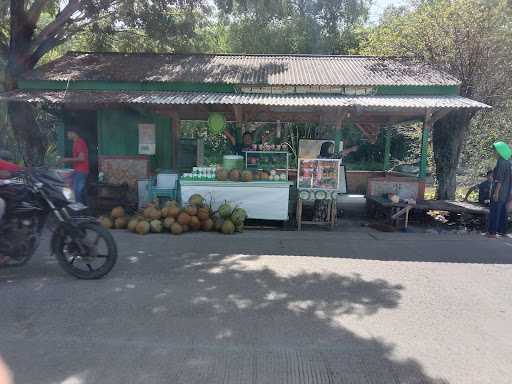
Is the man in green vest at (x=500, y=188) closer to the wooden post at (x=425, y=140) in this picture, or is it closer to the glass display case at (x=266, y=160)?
the wooden post at (x=425, y=140)

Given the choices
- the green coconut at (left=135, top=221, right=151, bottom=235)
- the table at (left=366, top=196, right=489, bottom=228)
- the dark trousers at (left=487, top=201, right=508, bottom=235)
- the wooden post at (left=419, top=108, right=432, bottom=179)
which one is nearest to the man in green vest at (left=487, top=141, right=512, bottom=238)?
the dark trousers at (left=487, top=201, right=508, bottom=235)

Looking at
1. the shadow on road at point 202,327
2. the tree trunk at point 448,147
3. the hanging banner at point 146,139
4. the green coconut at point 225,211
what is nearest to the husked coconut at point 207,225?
the green coconut at point 225,211

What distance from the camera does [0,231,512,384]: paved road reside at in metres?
3.06

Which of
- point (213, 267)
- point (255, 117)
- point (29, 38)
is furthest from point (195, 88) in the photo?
point (213, 267)

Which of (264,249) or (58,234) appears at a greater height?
(58,234)

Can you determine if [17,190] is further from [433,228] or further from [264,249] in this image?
[433,228]

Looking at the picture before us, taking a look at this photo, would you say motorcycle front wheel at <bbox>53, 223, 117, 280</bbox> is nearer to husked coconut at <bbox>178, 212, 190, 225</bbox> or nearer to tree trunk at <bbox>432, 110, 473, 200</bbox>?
husked coconut at <bbox>178, 212, 190, 225</bbox>

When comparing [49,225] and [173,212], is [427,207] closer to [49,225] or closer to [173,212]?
[173,212]

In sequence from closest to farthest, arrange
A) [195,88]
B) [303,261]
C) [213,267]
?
[213,267] < [303,261] < [195,88]

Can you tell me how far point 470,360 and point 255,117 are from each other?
927 centimetres

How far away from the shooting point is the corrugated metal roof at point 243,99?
27.6 feet

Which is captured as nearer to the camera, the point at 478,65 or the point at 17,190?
the point at 17,190

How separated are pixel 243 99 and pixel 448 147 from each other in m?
6.15

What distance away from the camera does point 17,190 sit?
470 centimetres
